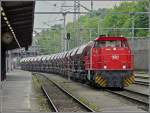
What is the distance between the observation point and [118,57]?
85.6 ft

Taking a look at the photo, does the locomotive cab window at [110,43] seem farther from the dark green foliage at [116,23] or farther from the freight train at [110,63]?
the dark green foliage at [116,23]

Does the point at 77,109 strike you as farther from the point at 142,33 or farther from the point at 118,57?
the point at 142,33

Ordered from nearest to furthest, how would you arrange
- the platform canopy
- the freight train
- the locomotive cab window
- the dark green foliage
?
1. the platform canopy
2. the freight train
3. the locomotive cab window
4. the dark green foliage

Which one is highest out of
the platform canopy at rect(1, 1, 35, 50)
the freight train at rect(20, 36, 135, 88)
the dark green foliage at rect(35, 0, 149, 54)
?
the dark green foliage at rect(35, 0, 149, 54)

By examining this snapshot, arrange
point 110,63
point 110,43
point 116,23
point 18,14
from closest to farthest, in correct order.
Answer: point 18,14 < point 110,63 < point 110,43 < point 116,23

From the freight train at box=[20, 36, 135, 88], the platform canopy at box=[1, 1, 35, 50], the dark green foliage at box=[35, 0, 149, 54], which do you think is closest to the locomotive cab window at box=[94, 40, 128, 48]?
the freight train at box=[20, 36, 135, 88]

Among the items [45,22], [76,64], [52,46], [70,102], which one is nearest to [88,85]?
[76,64]

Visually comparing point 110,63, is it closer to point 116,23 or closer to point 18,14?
point 18,14

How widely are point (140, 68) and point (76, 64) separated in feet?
92.2

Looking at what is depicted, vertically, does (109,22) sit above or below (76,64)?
above

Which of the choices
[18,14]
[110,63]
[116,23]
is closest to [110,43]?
[110,63]

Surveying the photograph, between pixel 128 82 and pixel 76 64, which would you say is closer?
pixel 128 82

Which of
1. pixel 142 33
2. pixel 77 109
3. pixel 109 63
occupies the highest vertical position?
pixel 142 33

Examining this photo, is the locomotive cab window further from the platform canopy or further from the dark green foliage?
the dark green foliage
